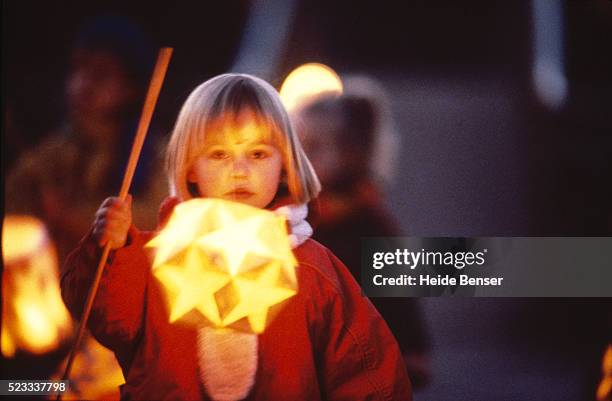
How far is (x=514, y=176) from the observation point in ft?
6.69

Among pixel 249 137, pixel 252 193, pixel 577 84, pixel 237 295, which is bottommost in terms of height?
pixel 237 295

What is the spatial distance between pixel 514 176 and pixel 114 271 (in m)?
1.08

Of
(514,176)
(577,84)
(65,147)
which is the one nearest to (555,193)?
(514,176)

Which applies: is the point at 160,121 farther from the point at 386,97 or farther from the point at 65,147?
the point at 386,97

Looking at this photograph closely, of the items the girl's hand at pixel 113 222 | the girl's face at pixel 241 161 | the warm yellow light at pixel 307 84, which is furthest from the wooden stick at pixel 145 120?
the warm yellow light at pixel 307 84

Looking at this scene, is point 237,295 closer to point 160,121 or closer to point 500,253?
point 160,121

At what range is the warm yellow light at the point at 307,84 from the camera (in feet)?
6.59


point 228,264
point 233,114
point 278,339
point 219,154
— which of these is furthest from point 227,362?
point 233,114

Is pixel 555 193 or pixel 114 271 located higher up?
pixel 555 193

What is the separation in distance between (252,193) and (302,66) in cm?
36

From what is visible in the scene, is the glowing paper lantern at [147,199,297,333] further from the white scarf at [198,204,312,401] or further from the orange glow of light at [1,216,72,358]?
the orange glow of light at [1,216,72,358]

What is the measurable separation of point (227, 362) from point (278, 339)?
0.14 m

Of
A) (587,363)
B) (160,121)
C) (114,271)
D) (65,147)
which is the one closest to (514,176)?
(587,363)

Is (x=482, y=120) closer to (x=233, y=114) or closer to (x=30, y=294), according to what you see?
(x=233, y=114)
